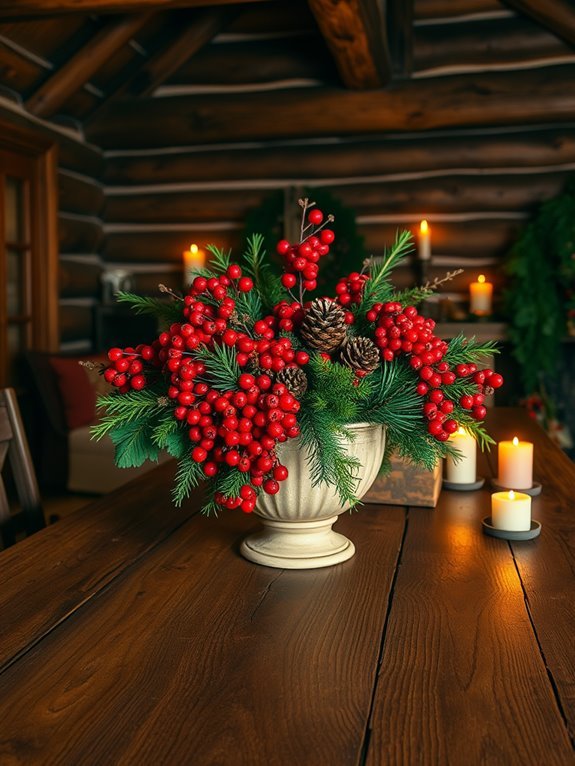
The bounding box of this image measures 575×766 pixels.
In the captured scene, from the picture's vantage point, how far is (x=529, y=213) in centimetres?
479

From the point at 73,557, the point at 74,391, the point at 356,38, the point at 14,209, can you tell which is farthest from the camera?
the point at 14,209

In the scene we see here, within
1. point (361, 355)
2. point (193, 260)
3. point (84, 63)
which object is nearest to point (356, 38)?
point (84, 63)

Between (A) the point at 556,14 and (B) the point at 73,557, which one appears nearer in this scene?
(B) the point at 73,557

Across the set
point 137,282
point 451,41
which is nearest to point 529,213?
point 451,41

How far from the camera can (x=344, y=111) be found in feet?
15.4

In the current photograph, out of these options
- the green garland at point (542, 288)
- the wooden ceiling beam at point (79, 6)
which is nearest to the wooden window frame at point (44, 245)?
the wooden ceiling beam at point (79, 6)

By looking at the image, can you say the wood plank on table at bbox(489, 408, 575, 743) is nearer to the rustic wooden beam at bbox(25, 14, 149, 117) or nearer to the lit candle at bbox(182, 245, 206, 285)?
the lit candle at bbox(182, 245, 206, 285)

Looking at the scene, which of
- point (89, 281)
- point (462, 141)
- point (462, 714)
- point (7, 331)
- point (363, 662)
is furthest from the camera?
point (89, 281)

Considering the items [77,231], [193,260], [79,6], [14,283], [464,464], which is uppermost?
[79,6]

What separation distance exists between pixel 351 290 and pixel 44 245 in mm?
3729

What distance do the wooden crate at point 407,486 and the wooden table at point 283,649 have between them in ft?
0.41

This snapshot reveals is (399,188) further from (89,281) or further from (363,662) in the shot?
(363,662)

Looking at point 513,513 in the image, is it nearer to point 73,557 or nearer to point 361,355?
point 361,355

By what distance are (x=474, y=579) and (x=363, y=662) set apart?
33 cm
